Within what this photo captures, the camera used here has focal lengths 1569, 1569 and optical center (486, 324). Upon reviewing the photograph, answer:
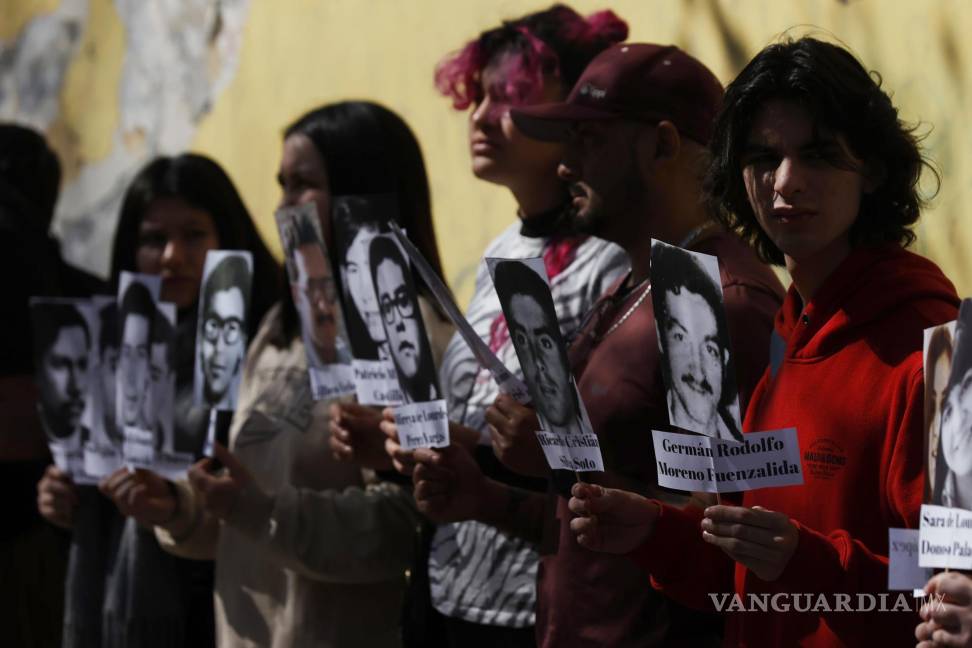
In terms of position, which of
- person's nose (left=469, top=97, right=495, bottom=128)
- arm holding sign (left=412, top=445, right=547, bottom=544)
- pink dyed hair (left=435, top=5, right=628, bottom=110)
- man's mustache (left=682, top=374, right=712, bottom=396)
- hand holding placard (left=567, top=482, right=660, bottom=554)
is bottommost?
arm holding sign (left=412, top=445, right=547, bottom=544)

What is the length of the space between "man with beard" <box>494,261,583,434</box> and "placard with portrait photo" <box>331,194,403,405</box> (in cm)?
73

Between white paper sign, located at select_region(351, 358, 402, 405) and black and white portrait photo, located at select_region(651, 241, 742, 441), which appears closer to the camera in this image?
black and white portrait photo, located at select_region(651, 241, 742, 441)

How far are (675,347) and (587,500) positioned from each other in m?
0.25

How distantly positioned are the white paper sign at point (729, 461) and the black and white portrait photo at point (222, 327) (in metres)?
1.38

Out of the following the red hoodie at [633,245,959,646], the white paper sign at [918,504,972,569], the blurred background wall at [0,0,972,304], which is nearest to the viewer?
the white paper sign at [918,504,972,569]

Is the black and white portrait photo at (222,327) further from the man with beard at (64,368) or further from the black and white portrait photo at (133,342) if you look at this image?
the man with beard at (64,368)

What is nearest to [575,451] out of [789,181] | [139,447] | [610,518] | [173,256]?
[610,518]

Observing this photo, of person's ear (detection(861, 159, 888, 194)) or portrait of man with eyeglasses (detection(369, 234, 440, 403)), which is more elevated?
person's ear (detection(861, 159, 888, 194))

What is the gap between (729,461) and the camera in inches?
73.3

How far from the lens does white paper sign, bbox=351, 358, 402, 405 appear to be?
276cm

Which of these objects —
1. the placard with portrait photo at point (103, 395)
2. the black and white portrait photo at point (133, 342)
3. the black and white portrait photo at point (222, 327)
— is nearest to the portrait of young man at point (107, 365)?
the placard with portrait photo at point (103, 395)

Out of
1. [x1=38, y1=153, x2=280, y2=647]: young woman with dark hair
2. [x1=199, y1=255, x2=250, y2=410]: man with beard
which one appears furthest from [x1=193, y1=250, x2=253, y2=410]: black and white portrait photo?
[x1=38, y1=153, x2=280, y2=647]: young woman with dark hair

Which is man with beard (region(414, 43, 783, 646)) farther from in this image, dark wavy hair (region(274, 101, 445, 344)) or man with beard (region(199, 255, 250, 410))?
man with beard (region(199, 255, 250, 410))

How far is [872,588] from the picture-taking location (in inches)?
71.3
